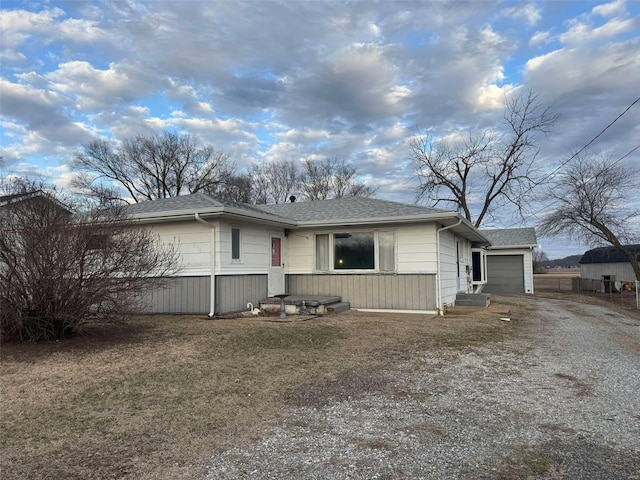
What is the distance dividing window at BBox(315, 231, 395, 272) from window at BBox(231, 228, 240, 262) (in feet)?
8.78

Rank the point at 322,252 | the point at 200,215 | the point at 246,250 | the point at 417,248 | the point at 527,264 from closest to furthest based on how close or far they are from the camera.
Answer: the point at 200,215 < the point at 246,250 < the point at 417,248 < the point at 322,252 < the point at 527,264

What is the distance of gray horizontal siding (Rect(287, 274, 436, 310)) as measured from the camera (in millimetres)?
11547

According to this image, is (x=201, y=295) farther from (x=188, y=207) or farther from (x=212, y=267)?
(x=188, y=207)

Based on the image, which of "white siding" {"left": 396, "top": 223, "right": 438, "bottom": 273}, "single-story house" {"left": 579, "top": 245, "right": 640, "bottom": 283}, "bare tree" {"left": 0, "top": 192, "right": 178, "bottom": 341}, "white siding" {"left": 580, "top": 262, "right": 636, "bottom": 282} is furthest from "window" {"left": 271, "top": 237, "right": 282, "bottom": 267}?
"white siding" {"left": 580, "top": 262, "right": 636, "bottom": 282}

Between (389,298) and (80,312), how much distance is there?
7552mm

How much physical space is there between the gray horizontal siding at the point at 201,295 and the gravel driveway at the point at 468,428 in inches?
217

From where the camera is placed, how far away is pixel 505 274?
25047 millimetres

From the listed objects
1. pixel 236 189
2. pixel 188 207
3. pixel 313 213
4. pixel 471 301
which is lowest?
pixel 471 301

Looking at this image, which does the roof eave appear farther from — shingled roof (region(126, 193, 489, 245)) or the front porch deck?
the front porch deck

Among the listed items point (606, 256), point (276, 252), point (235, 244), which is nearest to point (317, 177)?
point (606, 256)

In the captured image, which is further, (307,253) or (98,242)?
(307,253)

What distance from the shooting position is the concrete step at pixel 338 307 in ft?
37.0

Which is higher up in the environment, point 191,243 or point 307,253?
point 191,243

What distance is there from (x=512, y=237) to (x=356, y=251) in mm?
16836
